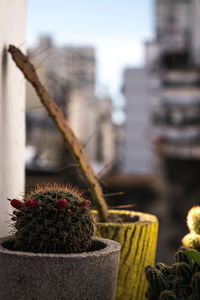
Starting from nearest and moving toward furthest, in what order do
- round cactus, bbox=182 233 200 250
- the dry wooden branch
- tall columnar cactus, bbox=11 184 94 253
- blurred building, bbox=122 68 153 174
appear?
tall columnar cactus, bbox=11 184 94 253, round cactus, bbox=182 233 200 250, the dry wooden branch, blurred building, bbox=122 68 153 174

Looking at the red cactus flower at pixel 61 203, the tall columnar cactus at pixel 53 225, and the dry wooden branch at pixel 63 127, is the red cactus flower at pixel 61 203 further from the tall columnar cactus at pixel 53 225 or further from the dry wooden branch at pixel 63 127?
the dry wooden branch at pixel 63 127

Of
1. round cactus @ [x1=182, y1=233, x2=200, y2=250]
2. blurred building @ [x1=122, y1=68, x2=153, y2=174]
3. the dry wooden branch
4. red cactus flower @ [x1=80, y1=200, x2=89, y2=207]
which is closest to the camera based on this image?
red cactus flower @ [x1=80, y1=200, x2=89, y2=207]

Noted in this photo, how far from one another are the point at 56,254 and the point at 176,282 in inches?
18.6

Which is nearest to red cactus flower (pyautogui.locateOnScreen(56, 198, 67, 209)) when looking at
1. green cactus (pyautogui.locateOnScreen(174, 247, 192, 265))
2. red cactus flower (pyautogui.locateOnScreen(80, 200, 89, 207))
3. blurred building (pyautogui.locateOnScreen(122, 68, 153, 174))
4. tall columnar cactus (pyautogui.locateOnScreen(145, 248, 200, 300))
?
red cactus flower (pyautogui.locateOnScreen(80, 200, 89, 207))

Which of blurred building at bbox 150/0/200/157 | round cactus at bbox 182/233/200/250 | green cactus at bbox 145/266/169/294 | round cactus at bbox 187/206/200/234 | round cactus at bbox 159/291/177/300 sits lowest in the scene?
round cactus at bbox 159/291/177/300

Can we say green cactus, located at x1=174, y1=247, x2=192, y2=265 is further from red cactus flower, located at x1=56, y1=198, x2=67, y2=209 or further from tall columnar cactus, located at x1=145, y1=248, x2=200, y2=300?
red cactus flower, located at x1=56, y1=198, x2=67, y2=209

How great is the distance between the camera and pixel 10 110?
7.72 feet

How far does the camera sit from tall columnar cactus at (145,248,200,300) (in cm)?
161

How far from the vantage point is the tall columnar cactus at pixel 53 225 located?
168cm

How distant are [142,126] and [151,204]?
36808 mm

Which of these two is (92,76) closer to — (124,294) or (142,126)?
(142,126)

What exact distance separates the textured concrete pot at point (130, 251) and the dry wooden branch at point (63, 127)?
0.87ft

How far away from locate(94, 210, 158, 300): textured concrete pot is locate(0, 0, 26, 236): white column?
1.67 ft

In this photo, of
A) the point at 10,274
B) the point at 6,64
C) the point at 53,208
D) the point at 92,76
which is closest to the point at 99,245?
the point at 53,208
